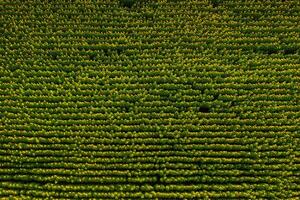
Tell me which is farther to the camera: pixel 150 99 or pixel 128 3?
pixel 128 3

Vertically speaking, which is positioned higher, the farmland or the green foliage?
the green foliage

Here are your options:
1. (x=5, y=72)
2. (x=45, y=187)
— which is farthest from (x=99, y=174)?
(x=5, y=72)

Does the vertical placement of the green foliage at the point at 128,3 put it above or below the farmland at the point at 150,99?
above

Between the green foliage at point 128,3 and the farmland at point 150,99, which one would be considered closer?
the farmland at point 150,99

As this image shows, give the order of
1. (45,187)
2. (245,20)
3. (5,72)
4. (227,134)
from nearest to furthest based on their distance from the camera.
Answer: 1. (45,187)
2. (227,134)
3. (5,72)
4. (245,20)

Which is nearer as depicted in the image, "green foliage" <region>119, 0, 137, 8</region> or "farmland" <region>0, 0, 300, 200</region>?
"farmland" <region>0, 0, 300, 200</region>

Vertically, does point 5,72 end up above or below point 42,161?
above

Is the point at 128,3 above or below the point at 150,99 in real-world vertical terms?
above

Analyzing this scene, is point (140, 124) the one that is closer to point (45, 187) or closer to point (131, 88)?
point (131, 88)
